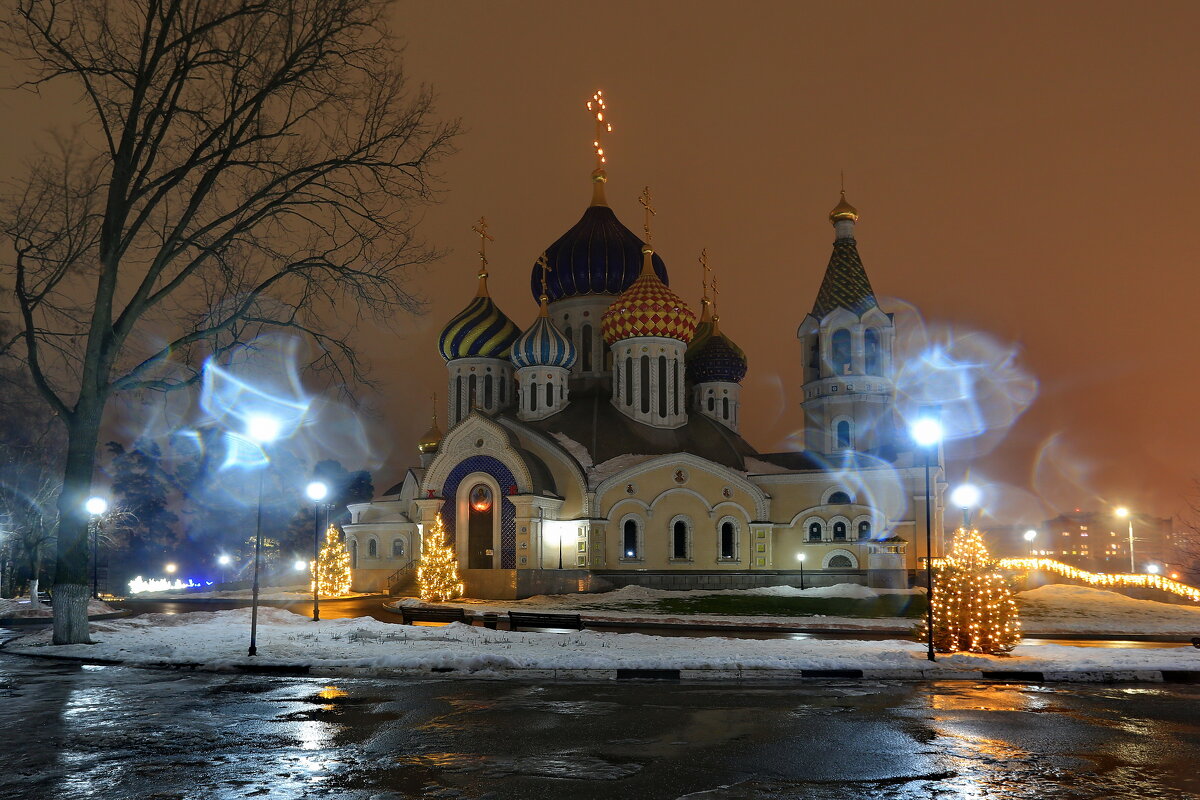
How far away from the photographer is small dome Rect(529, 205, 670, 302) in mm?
45750

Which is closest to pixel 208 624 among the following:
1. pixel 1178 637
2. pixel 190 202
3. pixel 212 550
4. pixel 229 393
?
pixel 190 202

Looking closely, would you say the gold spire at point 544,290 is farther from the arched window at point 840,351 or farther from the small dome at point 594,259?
the arched window at point 840,351

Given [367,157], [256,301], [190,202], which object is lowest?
[256,301]

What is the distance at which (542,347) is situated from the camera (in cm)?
4172

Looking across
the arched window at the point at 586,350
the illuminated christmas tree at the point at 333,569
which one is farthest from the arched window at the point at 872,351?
the illuminated christmas tree at the point at 333,569

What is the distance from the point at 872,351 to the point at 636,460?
38.6 ft

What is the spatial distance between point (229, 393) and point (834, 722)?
44.0 m

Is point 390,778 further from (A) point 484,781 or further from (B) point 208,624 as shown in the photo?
(B) point 208,624

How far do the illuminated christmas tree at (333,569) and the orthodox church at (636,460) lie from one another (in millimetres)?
2033

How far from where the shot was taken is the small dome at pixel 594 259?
45.8 metres

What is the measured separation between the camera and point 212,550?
198 feet

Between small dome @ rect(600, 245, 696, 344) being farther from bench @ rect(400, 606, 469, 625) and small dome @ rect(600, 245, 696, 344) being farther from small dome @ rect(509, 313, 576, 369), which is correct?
bench @ rect(400, 606, 469, 625)

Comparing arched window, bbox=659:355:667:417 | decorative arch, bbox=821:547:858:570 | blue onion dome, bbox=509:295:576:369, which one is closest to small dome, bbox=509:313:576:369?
blue onion dome, bbox=509:295:576:369

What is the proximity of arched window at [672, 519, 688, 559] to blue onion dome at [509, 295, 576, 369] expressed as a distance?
9.05 meters
